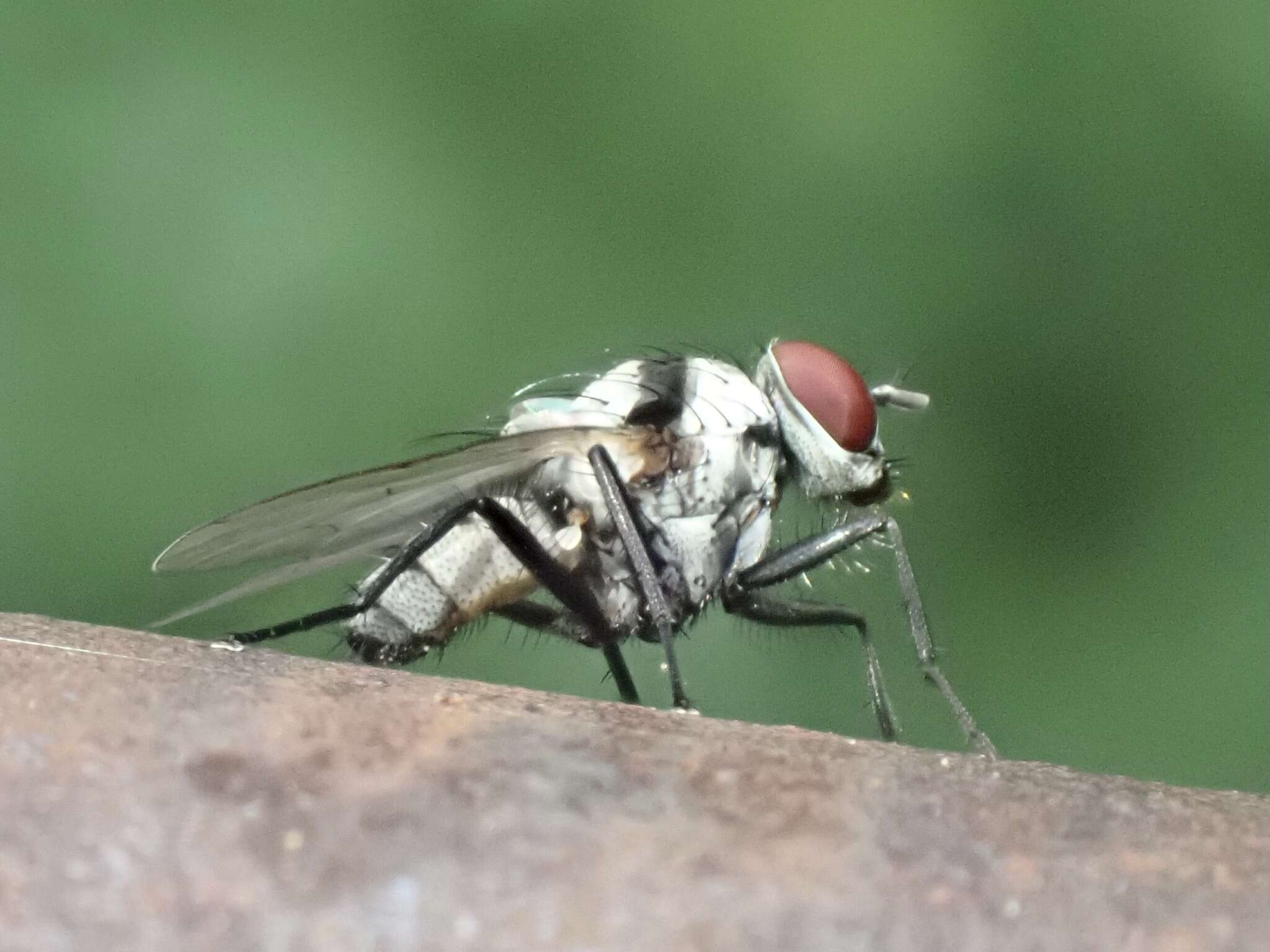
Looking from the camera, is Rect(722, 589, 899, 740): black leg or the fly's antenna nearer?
Rect(722, 589, 899, 740): black leg

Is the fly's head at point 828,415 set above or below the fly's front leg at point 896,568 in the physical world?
above

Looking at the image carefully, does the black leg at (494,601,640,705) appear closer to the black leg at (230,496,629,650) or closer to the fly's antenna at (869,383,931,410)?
the black leg at (230,496,629,650)

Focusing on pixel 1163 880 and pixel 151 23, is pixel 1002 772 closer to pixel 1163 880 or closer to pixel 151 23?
pixel 1163 880

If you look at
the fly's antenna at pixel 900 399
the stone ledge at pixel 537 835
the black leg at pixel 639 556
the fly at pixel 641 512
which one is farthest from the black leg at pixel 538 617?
the stone ledge at pixel 537 835

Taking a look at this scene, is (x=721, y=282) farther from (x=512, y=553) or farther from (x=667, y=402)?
(x=512, y=553)

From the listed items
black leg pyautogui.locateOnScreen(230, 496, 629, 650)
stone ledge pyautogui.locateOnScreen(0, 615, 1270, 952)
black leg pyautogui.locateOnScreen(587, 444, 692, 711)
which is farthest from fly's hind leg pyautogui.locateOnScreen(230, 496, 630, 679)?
stone ledge pyautogui.locateOnScreen(0, 615, 1270, 952)

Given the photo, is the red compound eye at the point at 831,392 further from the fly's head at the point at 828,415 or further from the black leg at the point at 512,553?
the black leg at the point at 512,553
